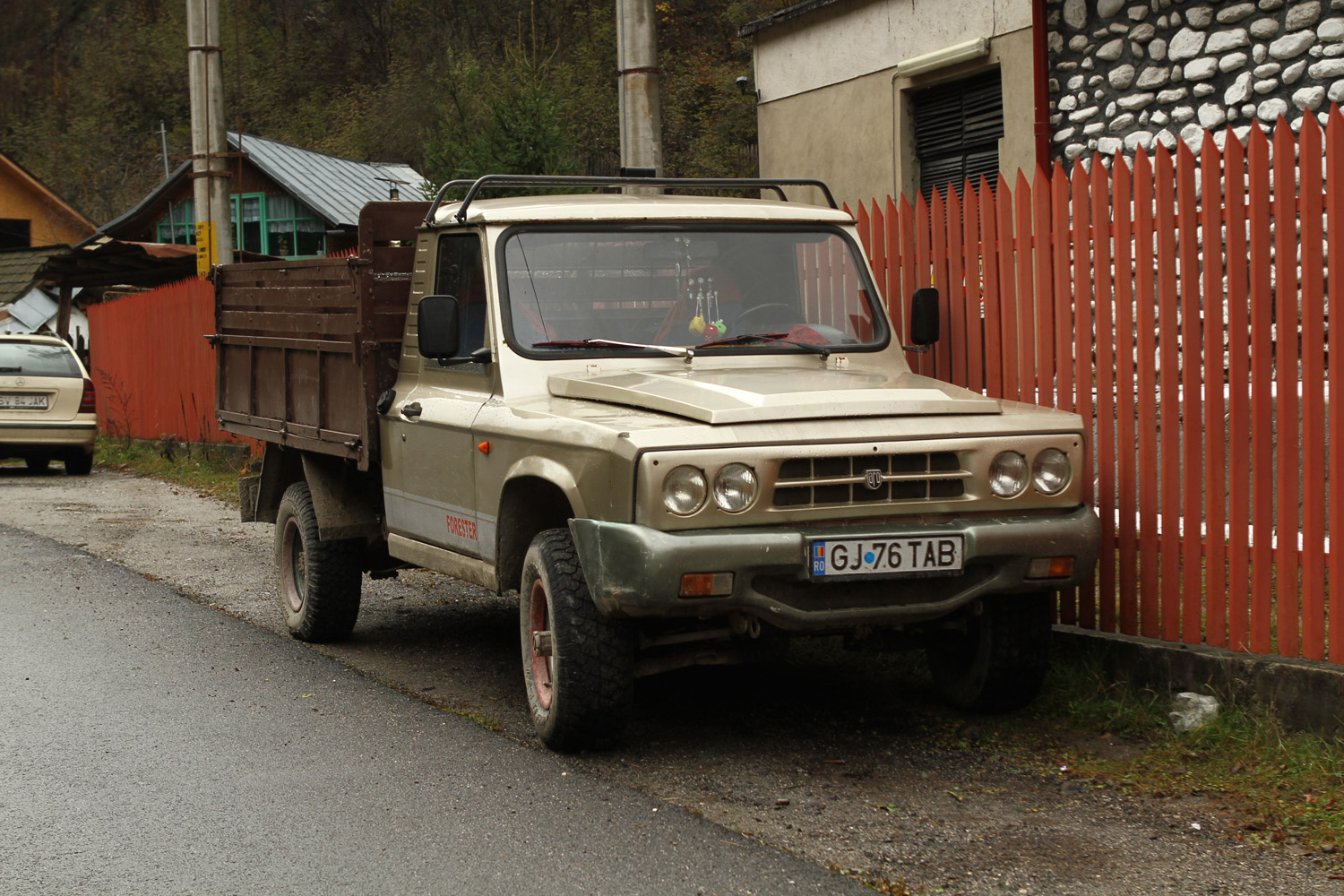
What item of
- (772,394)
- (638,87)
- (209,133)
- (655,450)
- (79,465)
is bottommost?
(79,465)

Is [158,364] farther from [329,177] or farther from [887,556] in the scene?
[329,177]

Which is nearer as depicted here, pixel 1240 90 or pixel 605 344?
pixel 605 344

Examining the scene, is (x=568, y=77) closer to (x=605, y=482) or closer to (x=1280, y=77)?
(x=1280, y=77)

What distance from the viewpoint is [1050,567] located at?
532cm

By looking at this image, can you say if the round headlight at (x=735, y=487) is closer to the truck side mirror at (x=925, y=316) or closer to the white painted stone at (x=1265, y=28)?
the truck side mirror at (x=925, y=316)

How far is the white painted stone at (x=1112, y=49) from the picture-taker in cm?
1166

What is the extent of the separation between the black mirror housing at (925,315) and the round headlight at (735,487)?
74.0 inches

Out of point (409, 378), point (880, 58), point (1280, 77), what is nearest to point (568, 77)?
point (880, 58)

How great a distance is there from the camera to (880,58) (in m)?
14.2

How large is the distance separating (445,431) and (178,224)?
1565 inches

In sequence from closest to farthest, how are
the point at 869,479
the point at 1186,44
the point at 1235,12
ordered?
the point at 869,479 → the point at 1235,12 → the point at 1186,44

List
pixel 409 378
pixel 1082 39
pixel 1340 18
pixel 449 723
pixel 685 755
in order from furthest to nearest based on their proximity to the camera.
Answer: pixel 1082 39 → pixel 1340 18 → pixel 409 378 → pixel 449 723 → pixel 685 755

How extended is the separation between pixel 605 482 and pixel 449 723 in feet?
4.67

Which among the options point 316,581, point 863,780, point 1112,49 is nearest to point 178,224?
point 1112,49
